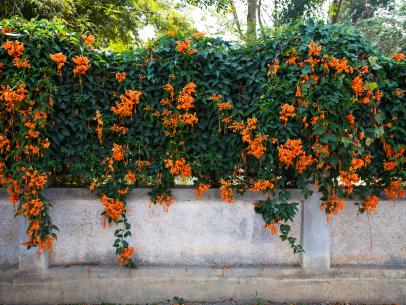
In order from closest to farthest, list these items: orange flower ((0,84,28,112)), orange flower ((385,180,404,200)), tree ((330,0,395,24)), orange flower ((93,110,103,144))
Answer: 1. orange flower ((0,84,28,112))
2. orange flower ((93,110,103,144))
3. orange flower ((385,180,404,200))
4. tree ((330,0,395,24))

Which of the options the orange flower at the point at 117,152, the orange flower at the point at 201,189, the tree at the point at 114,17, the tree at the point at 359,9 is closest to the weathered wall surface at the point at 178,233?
the orange flower at the point at 201,189

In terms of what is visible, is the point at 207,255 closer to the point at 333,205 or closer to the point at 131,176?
the point at 131,176

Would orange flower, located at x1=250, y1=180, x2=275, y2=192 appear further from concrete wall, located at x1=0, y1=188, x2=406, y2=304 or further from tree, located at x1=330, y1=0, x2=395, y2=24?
tree, located at x1=330, y1=0, x2=395, y2=24

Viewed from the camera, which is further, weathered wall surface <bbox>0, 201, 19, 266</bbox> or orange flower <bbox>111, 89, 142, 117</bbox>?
weathered wall surface <bbox>0, 201, 19, 266</bbox>

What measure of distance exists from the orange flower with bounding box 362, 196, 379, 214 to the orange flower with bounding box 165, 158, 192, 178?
1677 millimetres

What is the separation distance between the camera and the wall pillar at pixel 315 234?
365 cm

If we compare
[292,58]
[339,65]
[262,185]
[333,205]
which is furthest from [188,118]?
[333,205]

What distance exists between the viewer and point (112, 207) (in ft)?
11.4

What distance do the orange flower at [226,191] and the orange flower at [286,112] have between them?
0.77 meters

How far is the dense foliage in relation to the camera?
10.5 ft

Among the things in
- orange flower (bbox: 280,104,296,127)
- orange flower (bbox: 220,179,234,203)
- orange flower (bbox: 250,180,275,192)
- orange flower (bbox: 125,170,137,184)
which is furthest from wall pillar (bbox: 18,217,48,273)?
orange flower (bbox: 280,104,296,127)

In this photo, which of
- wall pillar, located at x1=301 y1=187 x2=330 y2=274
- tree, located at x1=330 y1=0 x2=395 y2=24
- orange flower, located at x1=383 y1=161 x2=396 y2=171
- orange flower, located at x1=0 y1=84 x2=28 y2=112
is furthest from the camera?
tree, located at x1=330 y1=0 x2=395 y2=24

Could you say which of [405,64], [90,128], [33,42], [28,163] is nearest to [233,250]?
[90,128]

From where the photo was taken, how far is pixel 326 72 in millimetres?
3188
